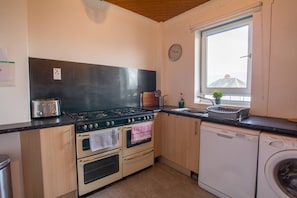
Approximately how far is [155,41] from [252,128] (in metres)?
2.39

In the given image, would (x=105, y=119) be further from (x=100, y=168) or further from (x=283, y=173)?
(x=283, y=173)

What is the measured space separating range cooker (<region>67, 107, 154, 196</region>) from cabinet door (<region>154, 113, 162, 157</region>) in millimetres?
137

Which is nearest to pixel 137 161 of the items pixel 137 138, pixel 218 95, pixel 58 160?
pixel 137 138

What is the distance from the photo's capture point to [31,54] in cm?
187

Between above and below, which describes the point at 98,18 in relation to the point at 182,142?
above

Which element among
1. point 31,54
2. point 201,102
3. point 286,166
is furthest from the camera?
point 201,102

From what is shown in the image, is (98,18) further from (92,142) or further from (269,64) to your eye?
(269,64)

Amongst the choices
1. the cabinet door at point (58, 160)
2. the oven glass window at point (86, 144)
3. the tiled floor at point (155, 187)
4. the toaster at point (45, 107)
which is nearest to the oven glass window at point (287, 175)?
the tiled floor at point (155, 187)

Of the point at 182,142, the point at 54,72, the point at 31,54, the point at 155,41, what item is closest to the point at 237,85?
the point at 182,142

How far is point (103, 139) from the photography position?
1.84m

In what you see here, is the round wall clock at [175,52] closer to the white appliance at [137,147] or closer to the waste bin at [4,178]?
the white appliance at [137,147]

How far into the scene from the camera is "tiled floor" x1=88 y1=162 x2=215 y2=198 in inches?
72.5

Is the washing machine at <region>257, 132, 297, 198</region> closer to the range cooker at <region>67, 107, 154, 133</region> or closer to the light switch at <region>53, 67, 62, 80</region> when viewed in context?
the range cooker at <region>67, 107, 154, 133</region>

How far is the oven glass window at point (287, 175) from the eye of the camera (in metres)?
1.36
